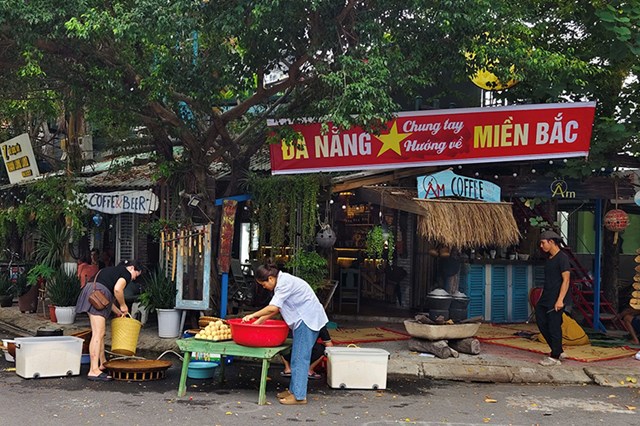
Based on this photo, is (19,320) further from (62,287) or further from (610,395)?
(610,395)

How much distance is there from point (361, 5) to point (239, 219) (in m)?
8.34

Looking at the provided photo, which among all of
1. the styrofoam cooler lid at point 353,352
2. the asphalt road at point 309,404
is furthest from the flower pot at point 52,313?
the styrofoam cooler lid at point 353,352

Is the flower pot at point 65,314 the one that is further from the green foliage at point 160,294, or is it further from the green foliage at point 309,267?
the green foliage at point 309,267

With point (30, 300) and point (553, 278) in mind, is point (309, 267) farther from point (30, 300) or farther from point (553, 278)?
point (30, 300)

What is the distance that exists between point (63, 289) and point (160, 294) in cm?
242

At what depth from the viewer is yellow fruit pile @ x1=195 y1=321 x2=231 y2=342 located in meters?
7.54

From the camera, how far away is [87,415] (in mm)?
6574

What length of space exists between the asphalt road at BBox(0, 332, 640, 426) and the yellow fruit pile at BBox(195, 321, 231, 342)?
2.16 feet

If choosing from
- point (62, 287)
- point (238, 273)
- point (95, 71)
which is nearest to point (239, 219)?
point (238, 273)

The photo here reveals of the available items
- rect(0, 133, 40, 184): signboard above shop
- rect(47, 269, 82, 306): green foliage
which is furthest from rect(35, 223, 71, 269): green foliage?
rect(0, 133, 40, 184): signboard above shop

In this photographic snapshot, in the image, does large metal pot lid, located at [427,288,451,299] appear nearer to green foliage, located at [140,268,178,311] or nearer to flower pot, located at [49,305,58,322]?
green foliage, located at [140,268,178,311]

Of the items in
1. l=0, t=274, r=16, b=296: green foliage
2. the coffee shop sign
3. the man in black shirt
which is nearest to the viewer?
the man in black shirt

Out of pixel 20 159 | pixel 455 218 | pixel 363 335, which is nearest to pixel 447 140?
pixel 455 218

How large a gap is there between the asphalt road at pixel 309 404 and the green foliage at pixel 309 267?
2.45 m
